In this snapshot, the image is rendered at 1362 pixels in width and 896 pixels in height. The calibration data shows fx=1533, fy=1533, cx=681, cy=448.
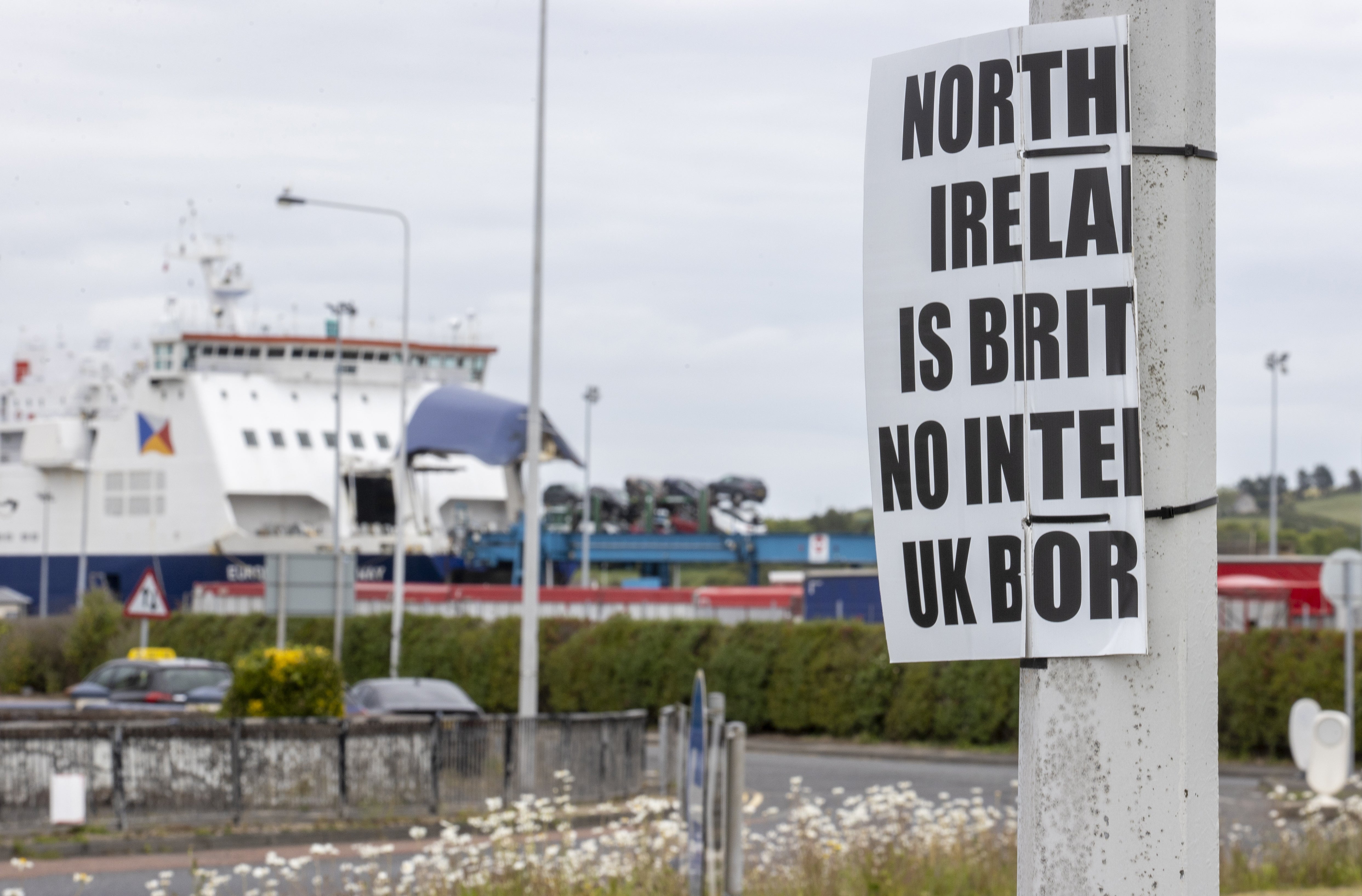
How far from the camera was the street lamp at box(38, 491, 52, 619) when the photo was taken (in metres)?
58.0

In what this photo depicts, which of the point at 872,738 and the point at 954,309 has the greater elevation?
the point at 954,309

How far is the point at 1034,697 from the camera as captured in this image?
2617 mm

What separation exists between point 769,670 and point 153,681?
1158 centimetres

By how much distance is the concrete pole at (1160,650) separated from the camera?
100 inches

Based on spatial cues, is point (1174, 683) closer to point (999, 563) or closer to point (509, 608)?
point (999, 563)

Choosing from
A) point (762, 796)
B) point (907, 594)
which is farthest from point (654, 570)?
point (907, 594)

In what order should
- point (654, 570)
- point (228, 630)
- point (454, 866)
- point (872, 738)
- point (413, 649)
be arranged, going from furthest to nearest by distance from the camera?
point (654, 570) → point (228, 630) → point (413, 649) → point (872, 738) → point (454, 866)

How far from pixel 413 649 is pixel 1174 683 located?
33508 mm

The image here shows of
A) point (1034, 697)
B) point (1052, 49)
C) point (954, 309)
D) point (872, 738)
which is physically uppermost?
point (1052, 49)

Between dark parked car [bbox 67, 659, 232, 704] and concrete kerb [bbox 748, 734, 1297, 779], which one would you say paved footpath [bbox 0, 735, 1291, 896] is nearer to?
concrete kerb [bbox 748, 734, 1297, 779]

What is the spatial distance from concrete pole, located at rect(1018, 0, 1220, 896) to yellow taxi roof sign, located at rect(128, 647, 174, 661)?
76.7 feet

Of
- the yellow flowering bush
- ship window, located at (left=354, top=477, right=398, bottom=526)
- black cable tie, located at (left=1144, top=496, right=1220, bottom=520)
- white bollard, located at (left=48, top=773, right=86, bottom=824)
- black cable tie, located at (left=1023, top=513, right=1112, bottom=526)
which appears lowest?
white bollard, located at (left=48, top=773, right=86, bottom=824)

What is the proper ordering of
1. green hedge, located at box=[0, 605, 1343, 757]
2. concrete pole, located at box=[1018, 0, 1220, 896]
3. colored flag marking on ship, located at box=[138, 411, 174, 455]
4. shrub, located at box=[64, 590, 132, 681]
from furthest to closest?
colored flag marking on ship, located at box=[138, 411, 174, 455] < shrub, located at box=[64, 590, 132, 681] < green hedge, located at box=[0, 605, 1343, 757] < concrete pole, located at box=[1018, 0, 1220, 896]

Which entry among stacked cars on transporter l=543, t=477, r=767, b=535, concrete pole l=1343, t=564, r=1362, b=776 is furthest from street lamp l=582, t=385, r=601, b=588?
concrete pole l=1343, t=564, r=1362, b=776
